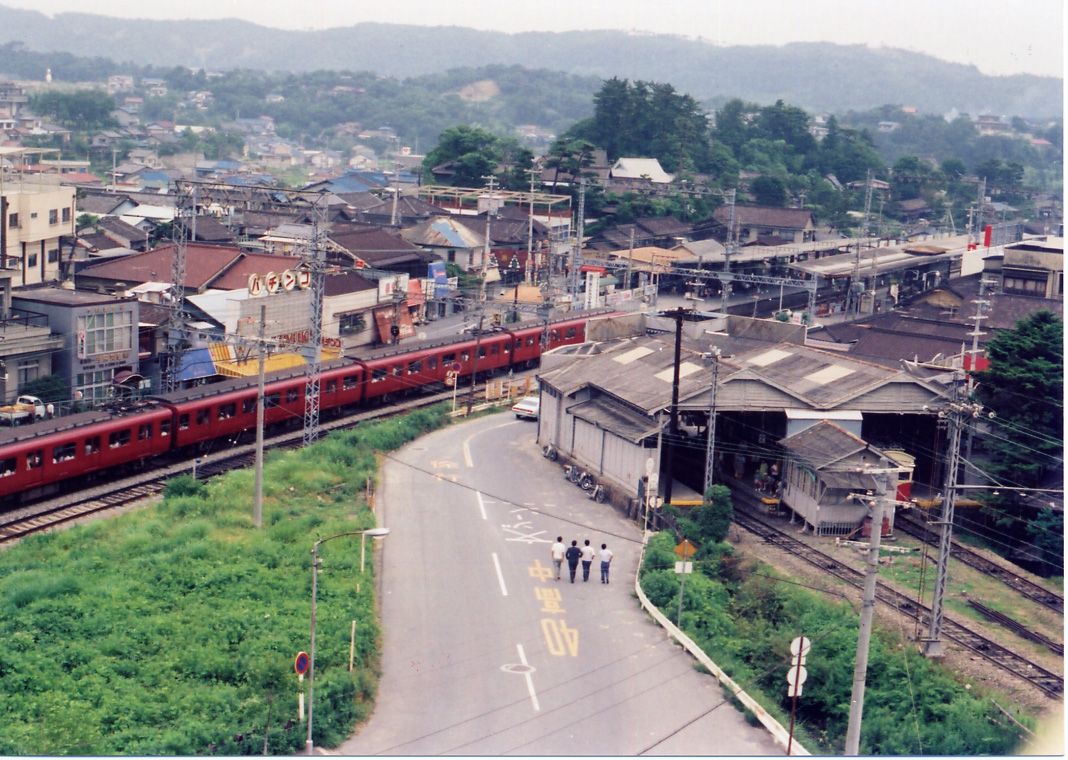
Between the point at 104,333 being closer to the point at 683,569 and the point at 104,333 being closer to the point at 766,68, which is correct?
the point at 683,569

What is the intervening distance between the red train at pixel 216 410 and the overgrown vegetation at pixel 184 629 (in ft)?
6.89

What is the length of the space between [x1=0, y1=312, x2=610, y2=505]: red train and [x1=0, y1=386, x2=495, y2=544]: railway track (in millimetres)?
365

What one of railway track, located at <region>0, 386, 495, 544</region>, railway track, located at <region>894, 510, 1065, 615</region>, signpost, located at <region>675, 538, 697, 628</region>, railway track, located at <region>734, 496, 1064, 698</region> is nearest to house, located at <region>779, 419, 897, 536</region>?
railway track, located at <region>894, 510, 1065, 615</region>

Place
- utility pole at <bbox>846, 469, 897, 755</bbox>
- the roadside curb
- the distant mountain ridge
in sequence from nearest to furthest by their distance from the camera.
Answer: utility pole at <bbox>846, 469, 897, 755</bbox> < the roadside curb < the distant mountain ridge

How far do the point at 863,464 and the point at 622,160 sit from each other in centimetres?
5076

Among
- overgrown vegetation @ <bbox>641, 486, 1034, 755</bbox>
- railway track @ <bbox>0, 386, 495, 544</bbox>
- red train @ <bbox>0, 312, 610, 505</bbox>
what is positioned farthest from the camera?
red train @ <bbox>0, 312, 610, 505</bbox>

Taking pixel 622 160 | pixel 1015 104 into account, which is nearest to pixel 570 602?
pixel 622 160

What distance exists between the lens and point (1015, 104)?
463 ft

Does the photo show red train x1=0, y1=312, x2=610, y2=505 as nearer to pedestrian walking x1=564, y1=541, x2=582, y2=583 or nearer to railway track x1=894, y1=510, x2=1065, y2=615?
pedestrian walking x1=564, y1=541, x2=582, y2=583

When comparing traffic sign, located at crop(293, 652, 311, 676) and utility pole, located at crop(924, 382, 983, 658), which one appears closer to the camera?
traffic sign, located at crop(293, 652, 311, 676)

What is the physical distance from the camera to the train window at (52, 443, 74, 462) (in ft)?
80.9

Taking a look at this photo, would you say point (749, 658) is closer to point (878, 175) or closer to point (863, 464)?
point (863, 464)

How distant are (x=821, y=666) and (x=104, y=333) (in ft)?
67.0

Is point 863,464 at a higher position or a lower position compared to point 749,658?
higher
